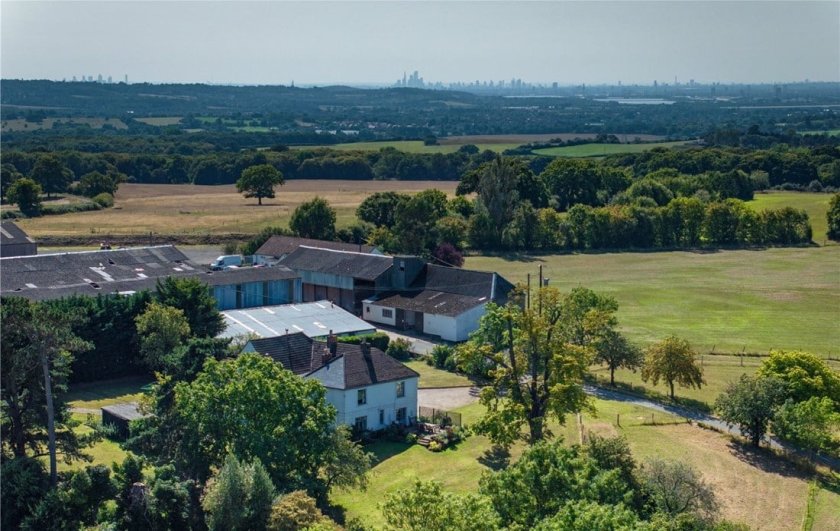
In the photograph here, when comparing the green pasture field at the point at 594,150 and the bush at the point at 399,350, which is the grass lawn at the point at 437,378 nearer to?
the bush at the point at 399,350

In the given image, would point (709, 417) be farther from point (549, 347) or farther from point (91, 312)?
point (91, 312)

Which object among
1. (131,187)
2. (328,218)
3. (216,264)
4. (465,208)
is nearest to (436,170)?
(131,187)

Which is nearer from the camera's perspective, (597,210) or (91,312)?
(91,312)

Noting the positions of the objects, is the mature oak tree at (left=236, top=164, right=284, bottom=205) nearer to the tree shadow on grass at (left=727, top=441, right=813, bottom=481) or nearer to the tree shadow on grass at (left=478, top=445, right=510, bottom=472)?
the tree shadow on grass at (left=478, top=445, right=510, bottom=472)

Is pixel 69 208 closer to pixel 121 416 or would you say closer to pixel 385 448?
pixel 121 416

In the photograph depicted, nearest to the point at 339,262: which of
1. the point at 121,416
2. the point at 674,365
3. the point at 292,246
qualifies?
the point at 292,246

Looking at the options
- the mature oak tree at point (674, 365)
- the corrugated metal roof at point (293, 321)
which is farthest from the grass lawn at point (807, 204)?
the corrugated metal roof at point (293, 321)

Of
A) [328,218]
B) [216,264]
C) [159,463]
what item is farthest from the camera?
[328,218]
